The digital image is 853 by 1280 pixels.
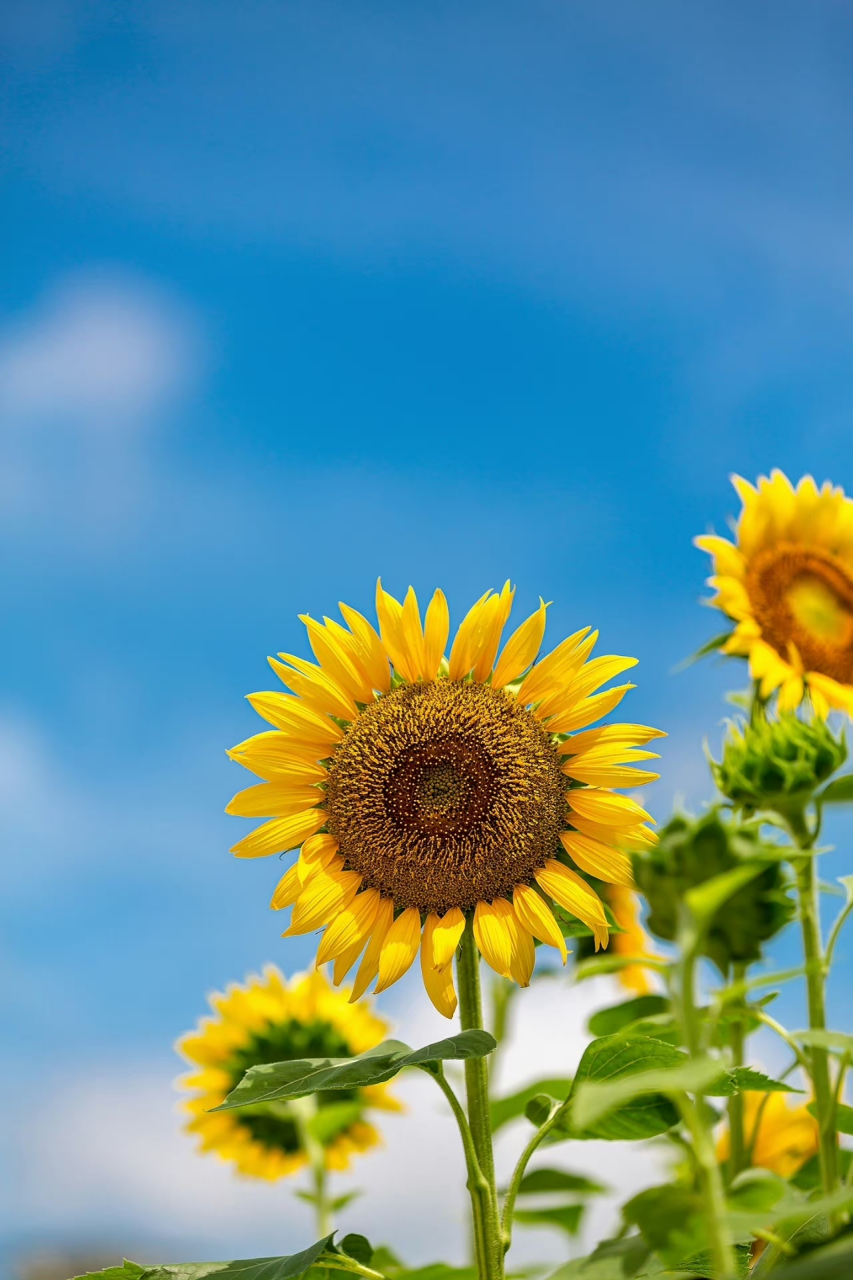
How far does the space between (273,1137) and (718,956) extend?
3.17 metres

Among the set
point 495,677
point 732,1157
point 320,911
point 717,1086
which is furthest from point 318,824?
point 732,1157

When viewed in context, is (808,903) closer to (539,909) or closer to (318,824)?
(539,909)

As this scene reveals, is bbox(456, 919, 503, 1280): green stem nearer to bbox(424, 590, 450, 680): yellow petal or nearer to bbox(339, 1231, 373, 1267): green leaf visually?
bbox(339, 1231, 373, 1267): green leaf

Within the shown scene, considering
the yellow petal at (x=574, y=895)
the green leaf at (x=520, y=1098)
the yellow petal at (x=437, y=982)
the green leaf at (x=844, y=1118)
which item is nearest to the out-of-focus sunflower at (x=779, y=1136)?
the green leaf at (x=520, y=1098)

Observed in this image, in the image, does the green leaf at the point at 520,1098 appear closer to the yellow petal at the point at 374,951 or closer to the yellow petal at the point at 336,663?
the yellow petal at the point at 374,951

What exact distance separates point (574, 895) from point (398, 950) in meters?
0.37

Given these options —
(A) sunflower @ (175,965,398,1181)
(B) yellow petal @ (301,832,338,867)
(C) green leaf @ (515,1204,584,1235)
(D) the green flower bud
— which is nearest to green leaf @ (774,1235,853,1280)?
(D) the green flower bud

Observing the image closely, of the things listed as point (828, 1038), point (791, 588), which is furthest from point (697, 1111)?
point (791, 588)

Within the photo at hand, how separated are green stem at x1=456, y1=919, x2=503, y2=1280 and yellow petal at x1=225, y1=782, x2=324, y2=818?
1.41 feet

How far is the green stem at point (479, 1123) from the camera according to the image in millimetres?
2025

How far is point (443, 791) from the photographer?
2439 mm

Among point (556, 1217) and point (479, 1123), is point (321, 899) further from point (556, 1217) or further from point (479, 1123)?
point (556, 1217)

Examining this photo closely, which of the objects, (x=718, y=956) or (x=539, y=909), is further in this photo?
(x=539, y=909)

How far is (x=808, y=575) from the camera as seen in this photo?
3404mm
